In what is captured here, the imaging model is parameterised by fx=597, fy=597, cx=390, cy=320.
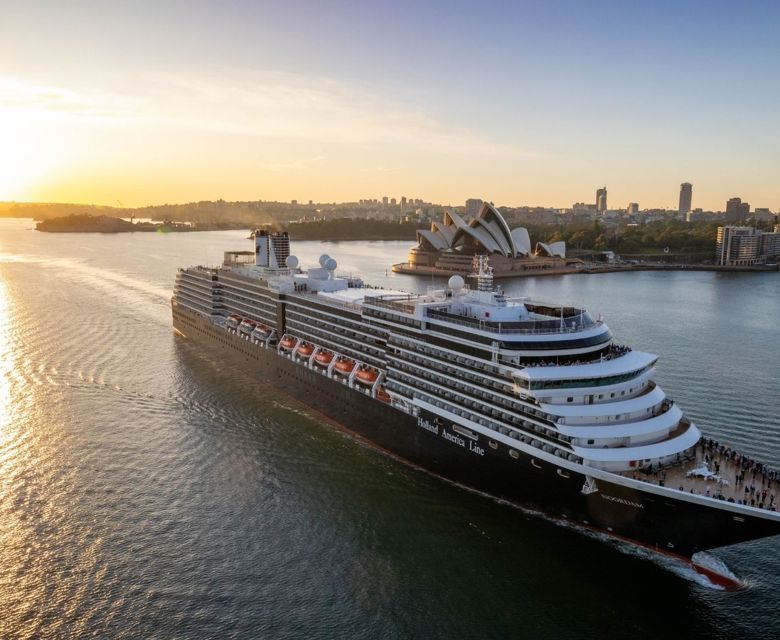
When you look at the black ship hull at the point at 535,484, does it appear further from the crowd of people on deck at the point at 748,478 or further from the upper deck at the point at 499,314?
the upper deck at the point at 499,314

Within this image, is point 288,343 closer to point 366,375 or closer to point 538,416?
point 366,375

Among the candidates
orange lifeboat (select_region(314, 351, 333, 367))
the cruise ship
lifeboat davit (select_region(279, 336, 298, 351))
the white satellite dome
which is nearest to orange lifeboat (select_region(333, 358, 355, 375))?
the cruise ship

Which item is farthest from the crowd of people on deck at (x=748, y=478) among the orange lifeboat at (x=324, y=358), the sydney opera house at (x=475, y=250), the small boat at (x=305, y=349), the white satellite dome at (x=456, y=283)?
the sydney opera house at (x=475, y=250)

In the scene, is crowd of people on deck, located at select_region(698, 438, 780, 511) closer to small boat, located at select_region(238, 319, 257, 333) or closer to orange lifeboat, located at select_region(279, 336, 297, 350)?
orange lifeboat, located at select_region(279, 336, 297, 350)

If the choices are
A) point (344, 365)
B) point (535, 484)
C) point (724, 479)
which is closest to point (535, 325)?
point (535, 484)

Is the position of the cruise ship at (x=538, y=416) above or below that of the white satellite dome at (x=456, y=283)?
below

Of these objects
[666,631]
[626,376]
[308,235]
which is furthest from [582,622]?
[308,235]

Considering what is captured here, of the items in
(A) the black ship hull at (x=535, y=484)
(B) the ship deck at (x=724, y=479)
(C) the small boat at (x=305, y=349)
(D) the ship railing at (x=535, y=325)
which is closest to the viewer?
(A) the black ship hull at (x=535, y=484)
